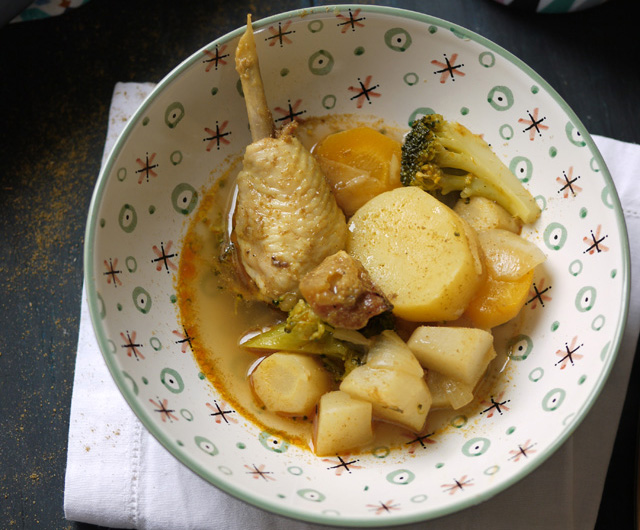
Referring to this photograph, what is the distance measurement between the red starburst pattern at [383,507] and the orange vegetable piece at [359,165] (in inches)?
35.0

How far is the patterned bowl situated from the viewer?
1.55 metres

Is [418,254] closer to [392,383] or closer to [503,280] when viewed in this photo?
[503,280]

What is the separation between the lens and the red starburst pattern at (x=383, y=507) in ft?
4.87

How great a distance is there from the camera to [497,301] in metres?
1.73

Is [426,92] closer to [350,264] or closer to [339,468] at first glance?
[350,264]

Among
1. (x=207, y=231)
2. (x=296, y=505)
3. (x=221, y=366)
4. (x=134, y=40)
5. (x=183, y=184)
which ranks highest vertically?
(x=134, y=40)

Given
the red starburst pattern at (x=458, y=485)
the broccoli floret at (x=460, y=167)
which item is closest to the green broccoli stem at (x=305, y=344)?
the red starburst pattern at (x=458, y=485)

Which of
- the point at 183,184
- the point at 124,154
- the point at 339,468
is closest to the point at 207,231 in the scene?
the point at 183,184

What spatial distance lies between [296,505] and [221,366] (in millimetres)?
514

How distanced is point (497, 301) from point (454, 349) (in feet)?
0.72

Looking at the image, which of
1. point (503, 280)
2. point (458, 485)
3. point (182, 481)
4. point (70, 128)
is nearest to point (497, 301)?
point (503, 280)

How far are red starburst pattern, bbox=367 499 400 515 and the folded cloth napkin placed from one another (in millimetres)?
309

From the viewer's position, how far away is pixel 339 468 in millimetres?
1673

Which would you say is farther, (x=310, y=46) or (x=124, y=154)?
(x=310, y=46)
